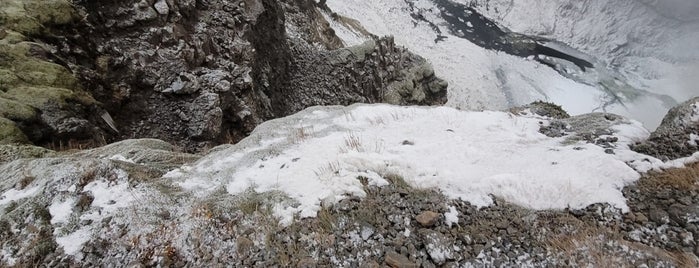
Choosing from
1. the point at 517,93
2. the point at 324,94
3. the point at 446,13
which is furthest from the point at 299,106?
the point at 446,13

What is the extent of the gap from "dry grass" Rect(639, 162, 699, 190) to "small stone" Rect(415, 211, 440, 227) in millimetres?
3102

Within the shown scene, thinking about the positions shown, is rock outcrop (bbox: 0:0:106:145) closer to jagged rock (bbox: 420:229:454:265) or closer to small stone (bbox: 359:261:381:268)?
small stone (bbox: 359:261:381:268)

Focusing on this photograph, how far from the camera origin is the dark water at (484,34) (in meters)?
66.1

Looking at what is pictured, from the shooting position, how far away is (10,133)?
8.67 metres

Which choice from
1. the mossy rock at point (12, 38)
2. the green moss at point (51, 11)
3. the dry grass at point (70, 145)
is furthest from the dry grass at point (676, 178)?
the green moss at point (51, 11)

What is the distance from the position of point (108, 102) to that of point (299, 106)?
1258 centimetres

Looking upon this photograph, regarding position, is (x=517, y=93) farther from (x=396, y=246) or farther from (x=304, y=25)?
(x=396, y=246)

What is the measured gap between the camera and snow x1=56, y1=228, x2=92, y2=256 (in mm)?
4930

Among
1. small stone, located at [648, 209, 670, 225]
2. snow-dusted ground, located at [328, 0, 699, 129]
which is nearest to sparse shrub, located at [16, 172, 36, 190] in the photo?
small stone, located at [648, 209, 670, 225]

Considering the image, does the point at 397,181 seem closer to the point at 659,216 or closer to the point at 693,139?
the point at 659,216

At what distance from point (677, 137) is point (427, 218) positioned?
467cm

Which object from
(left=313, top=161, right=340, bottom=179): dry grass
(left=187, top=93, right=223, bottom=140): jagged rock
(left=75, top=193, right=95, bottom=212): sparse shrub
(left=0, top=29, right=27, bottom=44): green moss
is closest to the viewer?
(left=75, top=193, right=95, bottom=212): sparse shrub

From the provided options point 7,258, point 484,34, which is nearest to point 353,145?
point 7,258

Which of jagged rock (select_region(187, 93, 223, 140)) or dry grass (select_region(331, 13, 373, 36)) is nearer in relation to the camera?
jagged rock (select_region(187, 93, 223, 140))
